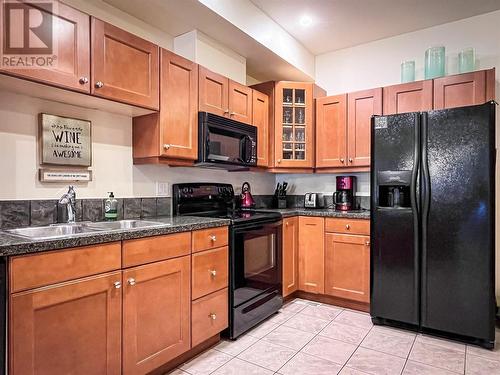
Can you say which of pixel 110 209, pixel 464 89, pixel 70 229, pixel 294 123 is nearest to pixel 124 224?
pixel 110 209

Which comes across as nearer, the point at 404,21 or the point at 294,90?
the point at 404,21

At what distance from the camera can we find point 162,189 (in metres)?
2.54

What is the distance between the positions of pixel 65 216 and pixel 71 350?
2.74ft

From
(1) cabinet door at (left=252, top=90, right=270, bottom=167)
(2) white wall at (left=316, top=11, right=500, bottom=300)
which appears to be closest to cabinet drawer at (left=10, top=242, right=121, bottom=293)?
(1) cabinet door at (left=252, top=90, right=270, bottom=167)

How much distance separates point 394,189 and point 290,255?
44.5 inches

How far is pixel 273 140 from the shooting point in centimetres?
331

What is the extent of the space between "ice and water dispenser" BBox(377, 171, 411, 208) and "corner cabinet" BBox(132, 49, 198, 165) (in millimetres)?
1532

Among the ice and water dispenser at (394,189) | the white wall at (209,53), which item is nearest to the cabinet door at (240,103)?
the white wall at (209,53)

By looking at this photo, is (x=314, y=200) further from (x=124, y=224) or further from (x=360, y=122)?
(x=124, y=224)

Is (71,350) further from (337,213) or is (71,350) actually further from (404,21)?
(404,21)

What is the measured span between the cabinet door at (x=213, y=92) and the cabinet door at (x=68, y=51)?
0.90 meters

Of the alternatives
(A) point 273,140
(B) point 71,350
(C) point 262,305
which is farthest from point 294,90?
(B) point 71,350

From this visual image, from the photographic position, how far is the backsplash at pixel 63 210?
1.72 metres

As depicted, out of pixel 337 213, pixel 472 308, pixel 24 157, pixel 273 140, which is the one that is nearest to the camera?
pixel 24 157
